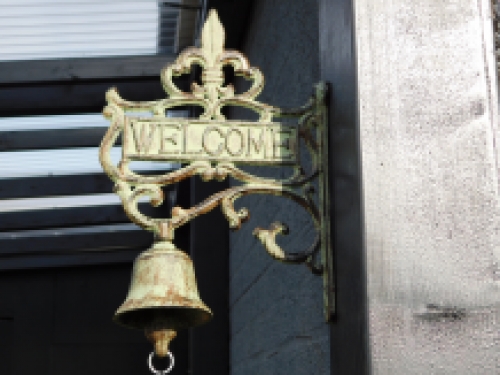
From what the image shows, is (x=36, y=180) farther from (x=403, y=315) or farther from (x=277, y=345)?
(x=403, y=315)

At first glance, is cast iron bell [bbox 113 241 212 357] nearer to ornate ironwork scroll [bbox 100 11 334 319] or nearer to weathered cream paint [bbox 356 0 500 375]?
ornate ironwork scroll [bbox 100 11 334 319]

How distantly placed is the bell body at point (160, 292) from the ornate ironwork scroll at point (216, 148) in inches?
1.7

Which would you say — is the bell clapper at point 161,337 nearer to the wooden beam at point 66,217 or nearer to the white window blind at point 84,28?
the white window blind at point 84,28

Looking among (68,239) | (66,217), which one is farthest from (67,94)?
(68,239)

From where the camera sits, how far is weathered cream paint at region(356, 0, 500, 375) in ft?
4.36

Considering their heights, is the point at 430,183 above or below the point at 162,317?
above

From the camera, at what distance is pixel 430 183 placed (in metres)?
1.41

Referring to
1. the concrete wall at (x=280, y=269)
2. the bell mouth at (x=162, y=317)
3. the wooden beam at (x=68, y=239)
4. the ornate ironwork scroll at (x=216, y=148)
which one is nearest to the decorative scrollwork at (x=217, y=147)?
the ornate ironwork scroll at (x=216, y=148)

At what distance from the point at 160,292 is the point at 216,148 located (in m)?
0.28

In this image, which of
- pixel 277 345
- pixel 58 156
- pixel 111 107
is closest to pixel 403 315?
pixel 111 107

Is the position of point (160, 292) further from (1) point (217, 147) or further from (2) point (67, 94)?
(2) point (67, 94)

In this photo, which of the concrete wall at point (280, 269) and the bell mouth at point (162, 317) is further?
the concrete wall at point (280, 269)

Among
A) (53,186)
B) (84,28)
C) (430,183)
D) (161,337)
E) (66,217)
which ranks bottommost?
(161,337)

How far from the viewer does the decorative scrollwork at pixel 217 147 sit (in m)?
1.51
